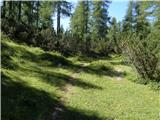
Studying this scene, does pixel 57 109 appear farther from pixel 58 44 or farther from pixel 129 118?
pixel 58 44

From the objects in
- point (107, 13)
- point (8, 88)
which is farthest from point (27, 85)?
point (107, 13)

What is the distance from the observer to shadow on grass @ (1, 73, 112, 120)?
16.3 meters

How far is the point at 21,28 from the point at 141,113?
77.2ft

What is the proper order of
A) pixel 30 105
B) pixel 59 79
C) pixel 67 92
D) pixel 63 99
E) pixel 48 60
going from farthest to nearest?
pixel 48 60, pixel 59 79, pixel 67 92, pixel 63 99, pixel 30 105

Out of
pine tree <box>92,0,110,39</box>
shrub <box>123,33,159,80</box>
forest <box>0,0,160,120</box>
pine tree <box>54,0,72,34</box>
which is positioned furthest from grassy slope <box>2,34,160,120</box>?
pine tree <box>92,0,110,39</box>

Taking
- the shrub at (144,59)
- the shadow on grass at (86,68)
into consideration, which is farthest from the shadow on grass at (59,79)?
the shrub at (144,59)

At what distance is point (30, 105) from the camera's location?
17.8 metres

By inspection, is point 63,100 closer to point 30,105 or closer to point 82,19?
point 30,105

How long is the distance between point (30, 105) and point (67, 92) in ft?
15.0

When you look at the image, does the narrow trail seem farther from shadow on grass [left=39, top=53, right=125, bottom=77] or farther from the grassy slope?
shadow on grass [left=39, top=53, right=125, bottom=77]

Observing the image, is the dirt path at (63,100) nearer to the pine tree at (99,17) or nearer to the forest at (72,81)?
the forest at (72,81)

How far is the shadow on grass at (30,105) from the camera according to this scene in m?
16.3

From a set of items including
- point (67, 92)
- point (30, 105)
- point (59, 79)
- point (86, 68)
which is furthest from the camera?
point (86, 68)

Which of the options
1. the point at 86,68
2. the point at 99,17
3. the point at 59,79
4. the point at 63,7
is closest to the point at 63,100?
the point at 59,79
